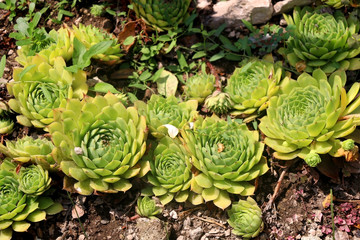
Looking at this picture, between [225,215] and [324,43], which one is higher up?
[324,43]

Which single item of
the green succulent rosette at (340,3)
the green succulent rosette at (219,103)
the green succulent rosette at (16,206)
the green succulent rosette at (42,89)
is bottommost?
the green succulent rosette at (16,206)

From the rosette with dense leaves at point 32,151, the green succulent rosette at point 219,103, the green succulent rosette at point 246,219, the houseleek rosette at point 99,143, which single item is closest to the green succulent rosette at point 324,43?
the green succulent rosette at point 219,103

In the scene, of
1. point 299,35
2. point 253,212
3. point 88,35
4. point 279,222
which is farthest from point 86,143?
point 299,35

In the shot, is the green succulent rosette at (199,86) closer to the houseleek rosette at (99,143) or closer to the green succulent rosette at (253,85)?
the green succulent rosette at (253,85)

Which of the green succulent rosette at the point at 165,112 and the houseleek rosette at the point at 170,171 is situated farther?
the green succulent rosette at the point at 165,112

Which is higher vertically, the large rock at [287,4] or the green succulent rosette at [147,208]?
the large rock at [287,4]

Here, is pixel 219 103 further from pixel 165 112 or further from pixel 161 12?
pixel 161 12

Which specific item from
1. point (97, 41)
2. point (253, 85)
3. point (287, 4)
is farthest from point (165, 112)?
point (287, 4)
